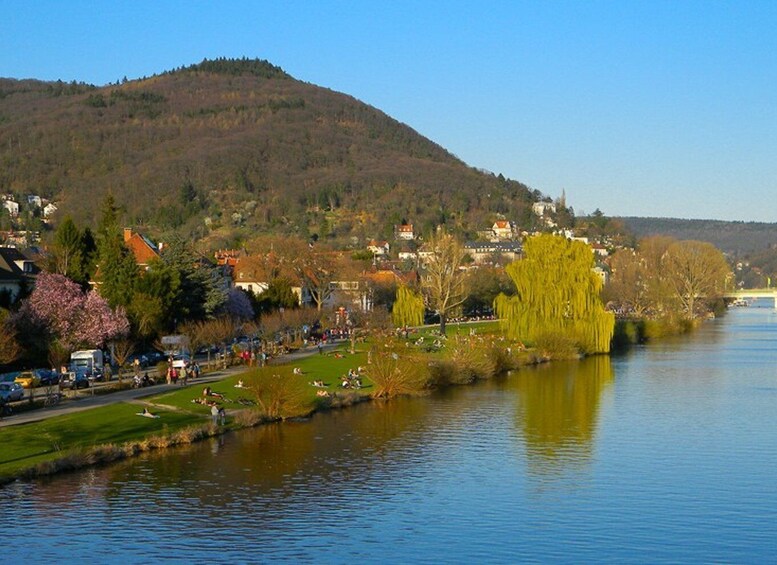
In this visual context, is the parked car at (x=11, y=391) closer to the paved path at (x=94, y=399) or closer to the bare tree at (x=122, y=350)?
the paved path at (x=94, y=399)

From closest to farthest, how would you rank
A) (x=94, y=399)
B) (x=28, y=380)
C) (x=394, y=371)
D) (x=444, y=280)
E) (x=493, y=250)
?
(x=94, y=399) < (x=28, y=380) < (x=394, y=371) < (x=444, y=280) < (x=493, y=250)

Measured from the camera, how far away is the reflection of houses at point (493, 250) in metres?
163

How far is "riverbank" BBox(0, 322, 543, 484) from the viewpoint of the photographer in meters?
34.2

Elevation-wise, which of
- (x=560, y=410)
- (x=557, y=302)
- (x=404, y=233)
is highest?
(x=404, y=233)

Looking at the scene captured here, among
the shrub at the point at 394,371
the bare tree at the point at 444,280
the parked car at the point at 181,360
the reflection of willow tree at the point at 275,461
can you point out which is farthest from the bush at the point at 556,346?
the reflection of willow tree at the point at 275,461

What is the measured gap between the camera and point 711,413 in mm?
47188

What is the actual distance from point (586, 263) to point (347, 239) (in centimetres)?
11004

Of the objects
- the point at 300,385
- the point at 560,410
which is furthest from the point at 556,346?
the point at 300,385

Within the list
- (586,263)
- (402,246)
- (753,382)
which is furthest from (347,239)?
(753,382)

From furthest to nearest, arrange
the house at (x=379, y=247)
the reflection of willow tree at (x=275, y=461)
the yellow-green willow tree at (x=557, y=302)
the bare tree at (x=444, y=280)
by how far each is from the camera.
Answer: the house at (x=379, y=247) < the bare tree at (x=444, y=280) < the yellow-green willow tree at (x=557, y=302) < the reflection of willow tree at (x=275, y=461)

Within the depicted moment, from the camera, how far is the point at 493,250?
173 metres

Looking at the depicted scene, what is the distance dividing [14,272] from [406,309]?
110 feet

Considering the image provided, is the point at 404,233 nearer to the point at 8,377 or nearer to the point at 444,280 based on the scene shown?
the point at 444,280

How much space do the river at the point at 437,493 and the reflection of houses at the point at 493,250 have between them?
371 ft
